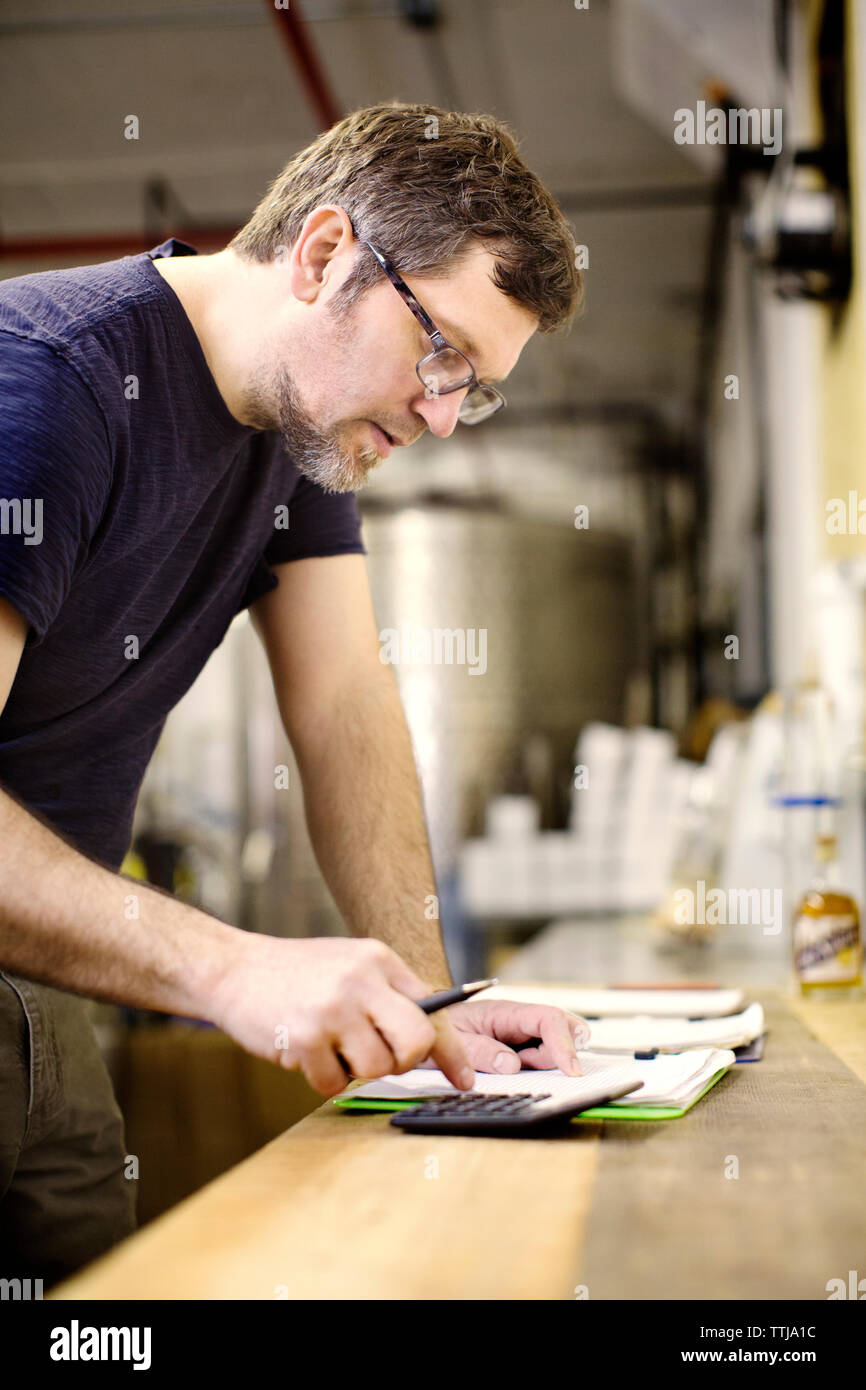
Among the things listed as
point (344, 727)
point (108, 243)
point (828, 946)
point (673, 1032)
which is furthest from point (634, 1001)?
point (108, 243)

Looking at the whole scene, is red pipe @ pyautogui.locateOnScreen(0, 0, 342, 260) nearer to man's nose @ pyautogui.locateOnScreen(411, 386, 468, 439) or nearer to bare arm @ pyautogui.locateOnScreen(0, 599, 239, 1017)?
man's nose @ pyautogui.locateOnScreen(411, 386, 468, 439)

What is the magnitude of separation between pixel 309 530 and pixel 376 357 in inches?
12.5

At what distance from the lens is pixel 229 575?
1261 mm

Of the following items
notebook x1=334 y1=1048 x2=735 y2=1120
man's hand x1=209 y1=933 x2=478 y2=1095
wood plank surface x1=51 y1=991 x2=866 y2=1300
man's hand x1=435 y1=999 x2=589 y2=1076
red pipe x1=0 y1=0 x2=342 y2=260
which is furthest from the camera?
red pipe x1=0 y1=0 x2=342 y2=260

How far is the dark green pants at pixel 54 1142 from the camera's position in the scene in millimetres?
1139

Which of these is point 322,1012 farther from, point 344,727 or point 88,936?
point 344,727

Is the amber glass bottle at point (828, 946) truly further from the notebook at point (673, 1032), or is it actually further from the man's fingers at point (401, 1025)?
the man's fingers at point (401, 1025)

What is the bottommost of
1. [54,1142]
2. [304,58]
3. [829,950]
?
[54,1142]

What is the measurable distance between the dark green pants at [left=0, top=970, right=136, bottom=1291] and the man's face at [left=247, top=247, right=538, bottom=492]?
590 mm

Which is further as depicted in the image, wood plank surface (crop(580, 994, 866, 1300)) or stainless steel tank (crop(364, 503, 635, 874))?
stainless steel tank (crop(364, 503, 635, 874))

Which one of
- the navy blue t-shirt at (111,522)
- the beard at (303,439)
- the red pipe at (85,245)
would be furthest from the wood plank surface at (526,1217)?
the red pipe at (85,245)

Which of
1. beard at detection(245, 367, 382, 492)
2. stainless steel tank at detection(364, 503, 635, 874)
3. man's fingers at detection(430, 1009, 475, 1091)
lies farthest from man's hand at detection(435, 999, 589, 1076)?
stainless steel tank at detection(364, 503, 635, 874)

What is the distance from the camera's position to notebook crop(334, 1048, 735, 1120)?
2.90 feet

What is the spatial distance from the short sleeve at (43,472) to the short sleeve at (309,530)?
0.45 metres
